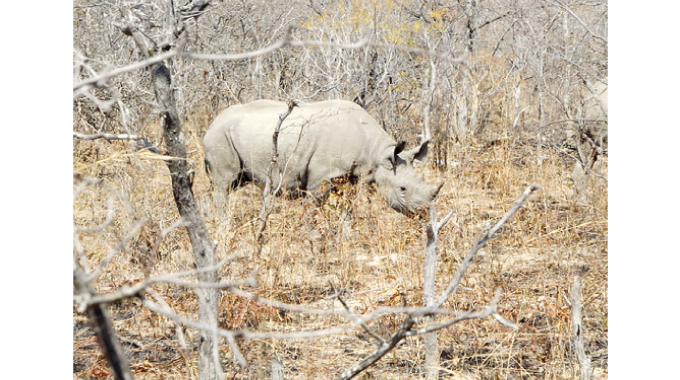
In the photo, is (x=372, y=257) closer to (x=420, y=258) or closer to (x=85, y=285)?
(x=420, y=258)

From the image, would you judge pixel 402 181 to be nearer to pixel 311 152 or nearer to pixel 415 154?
pixel 415 154

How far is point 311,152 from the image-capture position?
6.00 m

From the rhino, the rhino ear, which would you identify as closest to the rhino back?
the rhino

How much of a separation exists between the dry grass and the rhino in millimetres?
212

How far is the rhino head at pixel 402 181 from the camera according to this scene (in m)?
5.93

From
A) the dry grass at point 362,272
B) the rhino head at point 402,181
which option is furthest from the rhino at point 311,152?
the dry grass at point 362,272

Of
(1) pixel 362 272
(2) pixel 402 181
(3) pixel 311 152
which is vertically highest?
(3) pixel 311 152

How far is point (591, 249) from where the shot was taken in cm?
449

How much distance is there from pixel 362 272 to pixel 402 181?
1280 mm

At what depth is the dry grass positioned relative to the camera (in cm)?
397

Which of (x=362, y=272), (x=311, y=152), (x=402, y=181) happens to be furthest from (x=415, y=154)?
(x=362, y=272)

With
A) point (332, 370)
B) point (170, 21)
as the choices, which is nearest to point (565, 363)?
point (332, 370)
